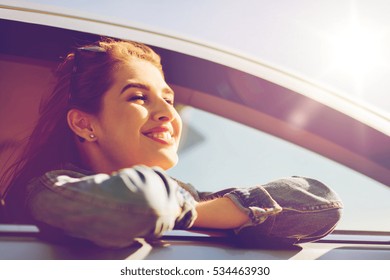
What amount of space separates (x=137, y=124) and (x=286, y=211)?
0.43 metres

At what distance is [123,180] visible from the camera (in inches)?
27.6

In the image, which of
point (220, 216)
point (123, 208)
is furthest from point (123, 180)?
point (220, 216)

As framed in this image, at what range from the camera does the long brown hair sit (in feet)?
Result: 3.76

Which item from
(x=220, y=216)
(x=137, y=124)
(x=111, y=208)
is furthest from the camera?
(x=137, y=124)

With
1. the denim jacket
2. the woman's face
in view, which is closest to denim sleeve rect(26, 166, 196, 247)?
the denim jacket

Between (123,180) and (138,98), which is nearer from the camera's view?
(123,180)

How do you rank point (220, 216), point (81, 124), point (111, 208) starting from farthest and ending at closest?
point (81, 124) → point (220, 216) → point (111, 208)

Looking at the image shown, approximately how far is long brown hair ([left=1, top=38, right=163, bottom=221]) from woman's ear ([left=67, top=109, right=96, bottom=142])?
0.02m

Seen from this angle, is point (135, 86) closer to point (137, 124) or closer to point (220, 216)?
point (137, 124)

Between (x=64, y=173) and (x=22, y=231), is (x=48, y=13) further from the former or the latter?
(x=22, y=231)

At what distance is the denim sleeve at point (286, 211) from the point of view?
865 mm

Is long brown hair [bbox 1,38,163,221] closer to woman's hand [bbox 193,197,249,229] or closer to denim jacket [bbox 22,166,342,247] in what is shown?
denim jacket [bbox 22,166,342,247]
